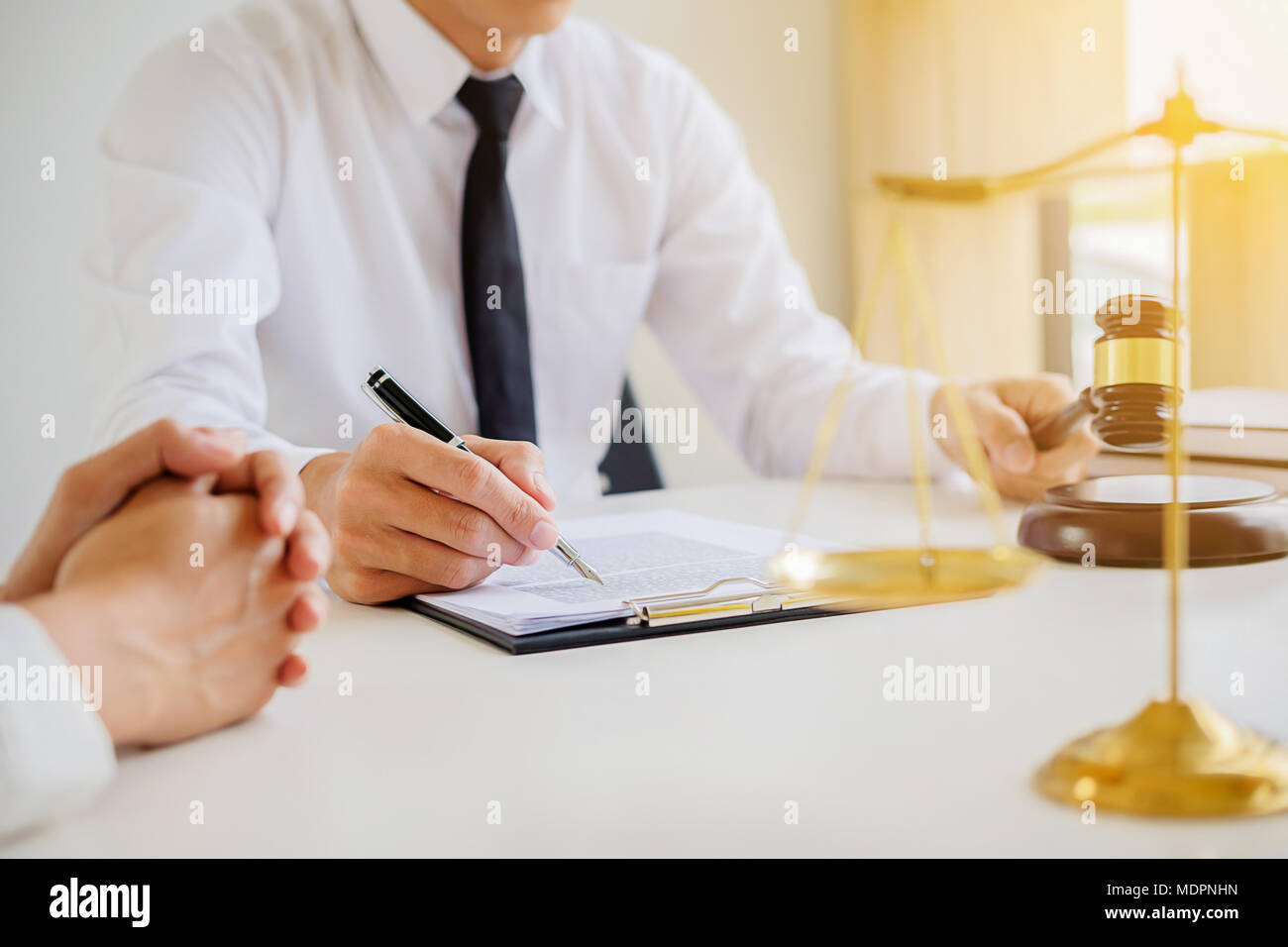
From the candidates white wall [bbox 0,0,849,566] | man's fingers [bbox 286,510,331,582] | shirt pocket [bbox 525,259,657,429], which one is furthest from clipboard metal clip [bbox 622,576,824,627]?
white wall [bbox 0,0,849,566]

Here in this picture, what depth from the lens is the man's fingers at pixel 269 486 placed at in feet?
1.76

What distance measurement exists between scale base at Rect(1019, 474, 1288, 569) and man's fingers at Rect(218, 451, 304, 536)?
0.62m

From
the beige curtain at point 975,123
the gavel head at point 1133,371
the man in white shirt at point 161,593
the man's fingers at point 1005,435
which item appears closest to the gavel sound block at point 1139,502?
the gavel head at point 1133,371

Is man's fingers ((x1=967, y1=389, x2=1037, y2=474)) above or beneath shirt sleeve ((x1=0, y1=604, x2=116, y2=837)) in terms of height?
above

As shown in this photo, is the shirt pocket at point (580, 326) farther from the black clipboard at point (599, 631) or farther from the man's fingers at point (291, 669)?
the man's fingers at point (291, 669)

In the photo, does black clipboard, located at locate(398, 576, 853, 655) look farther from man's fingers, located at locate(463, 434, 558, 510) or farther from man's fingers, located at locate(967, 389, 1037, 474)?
man's fingers, located at locate(967, 389, 1037, 474)

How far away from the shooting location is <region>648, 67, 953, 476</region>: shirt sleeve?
1628 millimetres

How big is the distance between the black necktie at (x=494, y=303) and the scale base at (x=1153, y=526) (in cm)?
72

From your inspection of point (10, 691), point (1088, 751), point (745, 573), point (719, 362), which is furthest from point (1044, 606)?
point (719, 362)

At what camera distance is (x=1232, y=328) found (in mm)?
1620

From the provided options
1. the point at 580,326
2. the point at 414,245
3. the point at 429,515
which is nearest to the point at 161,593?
the point at 429,515

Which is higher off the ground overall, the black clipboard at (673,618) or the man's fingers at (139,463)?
the man's fingers at (139,463)
